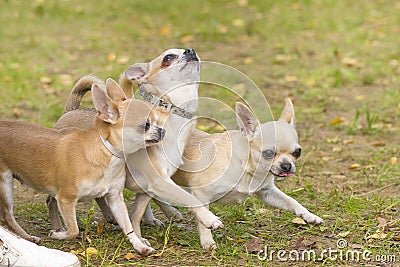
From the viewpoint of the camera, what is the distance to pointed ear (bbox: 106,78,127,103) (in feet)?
14.3

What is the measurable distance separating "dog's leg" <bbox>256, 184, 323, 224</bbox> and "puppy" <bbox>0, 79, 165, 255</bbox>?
86 centimetres

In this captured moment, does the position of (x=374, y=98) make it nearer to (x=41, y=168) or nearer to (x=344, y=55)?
(x=344, y=55)

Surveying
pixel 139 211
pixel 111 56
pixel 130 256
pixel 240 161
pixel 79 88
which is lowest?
pixel 111 56

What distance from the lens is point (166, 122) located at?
14.6 feet

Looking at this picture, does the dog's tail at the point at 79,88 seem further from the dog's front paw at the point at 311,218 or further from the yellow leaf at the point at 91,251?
the dog's front paw at the point at 311,218

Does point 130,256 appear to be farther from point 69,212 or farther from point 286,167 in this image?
point 286,167

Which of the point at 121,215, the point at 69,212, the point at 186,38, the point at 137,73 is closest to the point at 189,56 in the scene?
the point at 137,73

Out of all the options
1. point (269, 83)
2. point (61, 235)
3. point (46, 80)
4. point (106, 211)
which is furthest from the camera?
point (269, 83)

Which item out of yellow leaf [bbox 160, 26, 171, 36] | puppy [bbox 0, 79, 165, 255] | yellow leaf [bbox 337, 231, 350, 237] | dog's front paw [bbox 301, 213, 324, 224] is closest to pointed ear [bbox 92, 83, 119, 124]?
puppy [bbox 0, 79, 165, 255]

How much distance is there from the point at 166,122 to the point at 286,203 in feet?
2.94

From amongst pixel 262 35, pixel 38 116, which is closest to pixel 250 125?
pixel 38 116

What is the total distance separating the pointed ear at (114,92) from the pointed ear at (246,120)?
671mm

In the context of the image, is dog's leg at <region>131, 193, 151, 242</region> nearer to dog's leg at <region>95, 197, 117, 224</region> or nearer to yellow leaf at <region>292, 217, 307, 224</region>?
dog's leg at <region>95, 197, 117, 224</region>

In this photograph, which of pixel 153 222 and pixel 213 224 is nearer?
pixel 213 224
